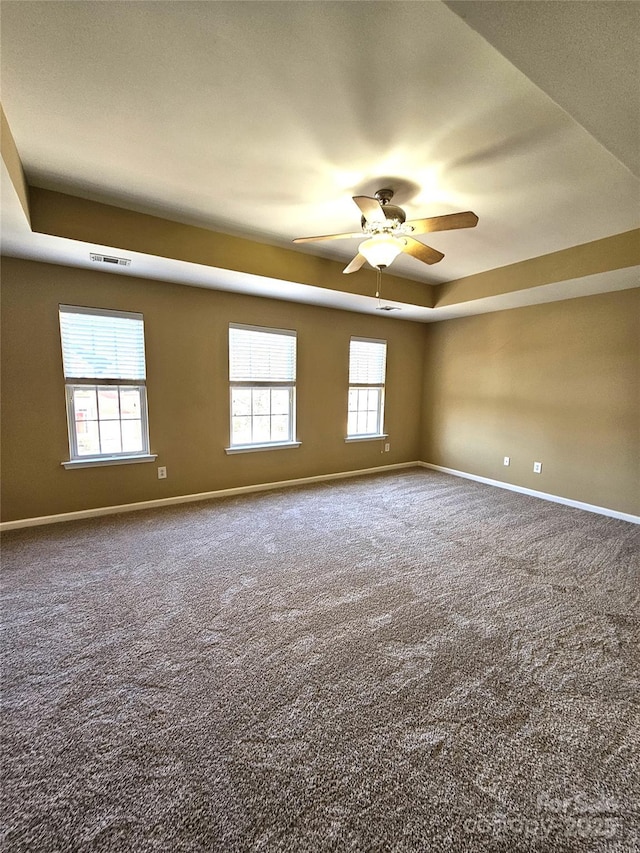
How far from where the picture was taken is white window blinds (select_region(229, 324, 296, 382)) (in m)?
4.28

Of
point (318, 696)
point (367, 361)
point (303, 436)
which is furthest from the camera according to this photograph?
point (367, 361)

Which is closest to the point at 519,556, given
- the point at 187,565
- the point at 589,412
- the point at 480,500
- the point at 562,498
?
the point at 480,500

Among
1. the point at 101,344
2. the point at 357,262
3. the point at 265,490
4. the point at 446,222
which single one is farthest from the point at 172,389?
the point at 446,222

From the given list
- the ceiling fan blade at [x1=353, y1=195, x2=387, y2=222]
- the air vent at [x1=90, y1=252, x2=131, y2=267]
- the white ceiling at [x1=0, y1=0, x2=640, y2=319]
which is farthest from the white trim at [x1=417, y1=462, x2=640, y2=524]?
the air vent at [x1=90, y1=252, x2=131, y2=267]

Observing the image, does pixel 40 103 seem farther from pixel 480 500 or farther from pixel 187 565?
pixel 480 500

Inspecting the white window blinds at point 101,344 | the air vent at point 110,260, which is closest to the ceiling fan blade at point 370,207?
the air vent at point 110,260

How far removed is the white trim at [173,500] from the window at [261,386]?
1.73 ft

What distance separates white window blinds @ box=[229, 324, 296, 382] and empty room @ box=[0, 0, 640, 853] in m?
0.04

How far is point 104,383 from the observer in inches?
141

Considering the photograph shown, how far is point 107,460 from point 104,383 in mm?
774

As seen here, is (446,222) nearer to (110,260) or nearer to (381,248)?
(381,248)

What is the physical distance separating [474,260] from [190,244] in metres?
2.88

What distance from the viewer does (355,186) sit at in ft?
8.11

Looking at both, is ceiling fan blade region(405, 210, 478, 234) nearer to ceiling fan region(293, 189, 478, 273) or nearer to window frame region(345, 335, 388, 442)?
ceiling fan region(293, 189, 478, 273)
